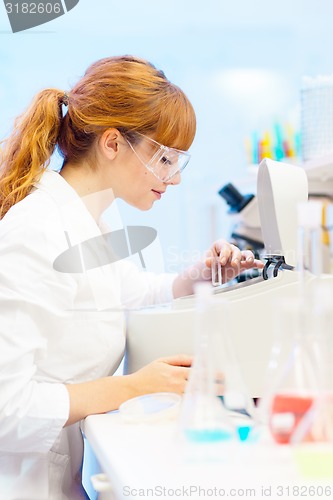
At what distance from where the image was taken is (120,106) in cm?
126

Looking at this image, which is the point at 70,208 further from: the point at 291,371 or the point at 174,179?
the point at 291,371

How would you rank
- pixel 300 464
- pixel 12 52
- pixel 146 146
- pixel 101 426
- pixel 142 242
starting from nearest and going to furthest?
pixel 300 464, pixel 101 426, pixel 146 146, pixel 142 242, pixel 12 52

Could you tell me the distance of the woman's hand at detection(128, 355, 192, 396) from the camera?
3.49 feet

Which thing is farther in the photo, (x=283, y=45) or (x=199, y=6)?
(x=283, y=45)

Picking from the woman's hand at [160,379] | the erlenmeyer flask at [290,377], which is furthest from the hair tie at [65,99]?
the erlenmeyer flask at [290,377]

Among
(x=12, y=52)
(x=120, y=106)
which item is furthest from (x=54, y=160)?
(x=12, y=52)

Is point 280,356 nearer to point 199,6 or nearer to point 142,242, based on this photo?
point 142,242

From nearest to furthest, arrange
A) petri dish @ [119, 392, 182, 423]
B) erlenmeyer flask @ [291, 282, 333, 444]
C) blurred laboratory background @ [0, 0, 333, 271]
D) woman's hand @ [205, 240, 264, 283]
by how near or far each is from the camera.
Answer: erlenmeyer flask @ [291, 282, 333, 444] → petri dish @ [119, 392, 182, 423] → woman's hand @ [205, 240, 264, 283] → blurred laboratory background @ [0, 0, 333, 271]

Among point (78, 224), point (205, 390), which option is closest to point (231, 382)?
point (205, 390)

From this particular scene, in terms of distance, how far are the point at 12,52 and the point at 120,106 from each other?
2.19 metres

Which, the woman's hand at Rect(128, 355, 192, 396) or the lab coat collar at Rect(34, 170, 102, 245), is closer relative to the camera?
the woman's hand at Rect(128, 355, 192, 396)

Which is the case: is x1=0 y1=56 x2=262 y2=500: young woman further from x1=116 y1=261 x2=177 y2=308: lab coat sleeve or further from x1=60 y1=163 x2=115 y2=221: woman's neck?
x1=116 y1=261 x2=177 y2=308: lab coat sleeve

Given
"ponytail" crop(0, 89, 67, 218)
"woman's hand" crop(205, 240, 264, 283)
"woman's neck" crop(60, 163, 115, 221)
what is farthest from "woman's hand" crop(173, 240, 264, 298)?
"ponytail" crop(0, 89, 67, 218)

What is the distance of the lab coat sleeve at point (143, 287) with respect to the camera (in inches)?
64.9
